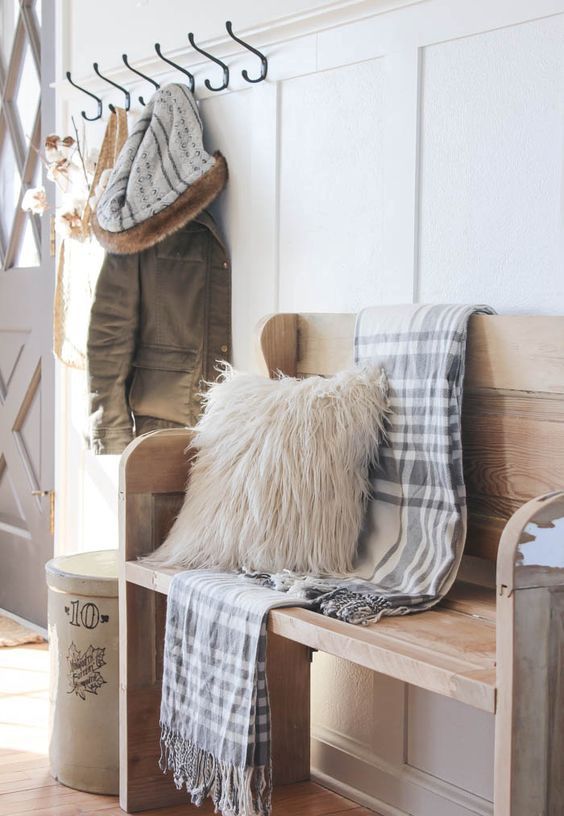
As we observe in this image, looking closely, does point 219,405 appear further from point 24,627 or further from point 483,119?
point 24,627

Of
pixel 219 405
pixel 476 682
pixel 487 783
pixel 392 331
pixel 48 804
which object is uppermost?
pixel 392 331

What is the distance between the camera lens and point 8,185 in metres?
3.99

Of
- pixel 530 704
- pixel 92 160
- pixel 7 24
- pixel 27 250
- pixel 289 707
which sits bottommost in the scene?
pixel 289 707

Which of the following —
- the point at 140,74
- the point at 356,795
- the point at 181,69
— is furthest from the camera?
the point at 140,74

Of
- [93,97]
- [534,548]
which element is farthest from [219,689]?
[93,97]

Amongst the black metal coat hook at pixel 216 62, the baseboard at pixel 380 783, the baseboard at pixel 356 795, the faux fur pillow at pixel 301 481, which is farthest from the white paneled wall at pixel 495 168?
the baseboard at pixel 356 795

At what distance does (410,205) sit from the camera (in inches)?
88.2

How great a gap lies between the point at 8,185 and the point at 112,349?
1.49 metres

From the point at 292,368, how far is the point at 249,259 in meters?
0.41

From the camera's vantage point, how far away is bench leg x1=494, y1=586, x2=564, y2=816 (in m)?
1.38

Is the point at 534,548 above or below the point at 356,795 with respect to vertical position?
above

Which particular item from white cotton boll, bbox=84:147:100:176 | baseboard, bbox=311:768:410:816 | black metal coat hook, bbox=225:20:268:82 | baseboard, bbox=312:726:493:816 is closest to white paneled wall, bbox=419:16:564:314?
black metal coat hook, bbox=225:20:268:82

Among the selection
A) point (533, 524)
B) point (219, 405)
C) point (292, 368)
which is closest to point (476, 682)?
point (533, 524)

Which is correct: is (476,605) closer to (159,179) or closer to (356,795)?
(356,795)
